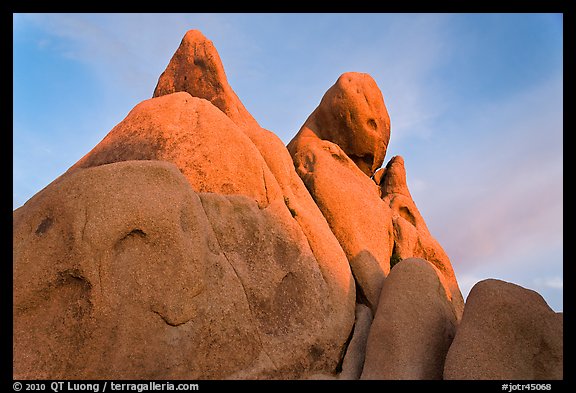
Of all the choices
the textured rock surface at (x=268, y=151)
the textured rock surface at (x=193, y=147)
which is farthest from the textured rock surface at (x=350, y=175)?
the textured rock surface at (x=193, y=147)

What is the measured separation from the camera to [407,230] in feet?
45.5

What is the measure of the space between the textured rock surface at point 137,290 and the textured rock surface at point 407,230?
6.28 meters

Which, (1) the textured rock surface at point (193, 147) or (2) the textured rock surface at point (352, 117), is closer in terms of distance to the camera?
(1) the textured rock surface at point (193, 147)

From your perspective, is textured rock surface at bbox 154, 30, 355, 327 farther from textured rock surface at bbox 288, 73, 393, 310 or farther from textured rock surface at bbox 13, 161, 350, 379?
textured rock surface at bbox 13, 161, 350, 379

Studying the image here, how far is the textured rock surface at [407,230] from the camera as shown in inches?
535

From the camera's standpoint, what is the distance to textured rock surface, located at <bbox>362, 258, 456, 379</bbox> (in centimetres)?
823

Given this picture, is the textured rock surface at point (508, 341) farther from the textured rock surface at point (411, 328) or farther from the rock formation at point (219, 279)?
the textured rock surface at point (411, 328)

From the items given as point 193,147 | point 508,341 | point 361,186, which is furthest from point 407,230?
point 193,147

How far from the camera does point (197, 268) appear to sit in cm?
730

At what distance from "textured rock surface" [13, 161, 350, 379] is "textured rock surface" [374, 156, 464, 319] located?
6275 mm

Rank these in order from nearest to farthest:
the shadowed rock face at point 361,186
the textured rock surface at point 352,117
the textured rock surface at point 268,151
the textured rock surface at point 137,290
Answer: the textured rock surface at point 137,290, the textured rock surface at point 268,151, the shadowed rock face at point 361,186, the textured rock surface at point 352,117

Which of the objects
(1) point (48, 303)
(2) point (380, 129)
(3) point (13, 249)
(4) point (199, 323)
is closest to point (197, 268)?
(4) point (199, 323)

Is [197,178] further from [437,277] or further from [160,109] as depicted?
[437,277]

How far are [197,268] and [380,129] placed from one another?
379 inches
